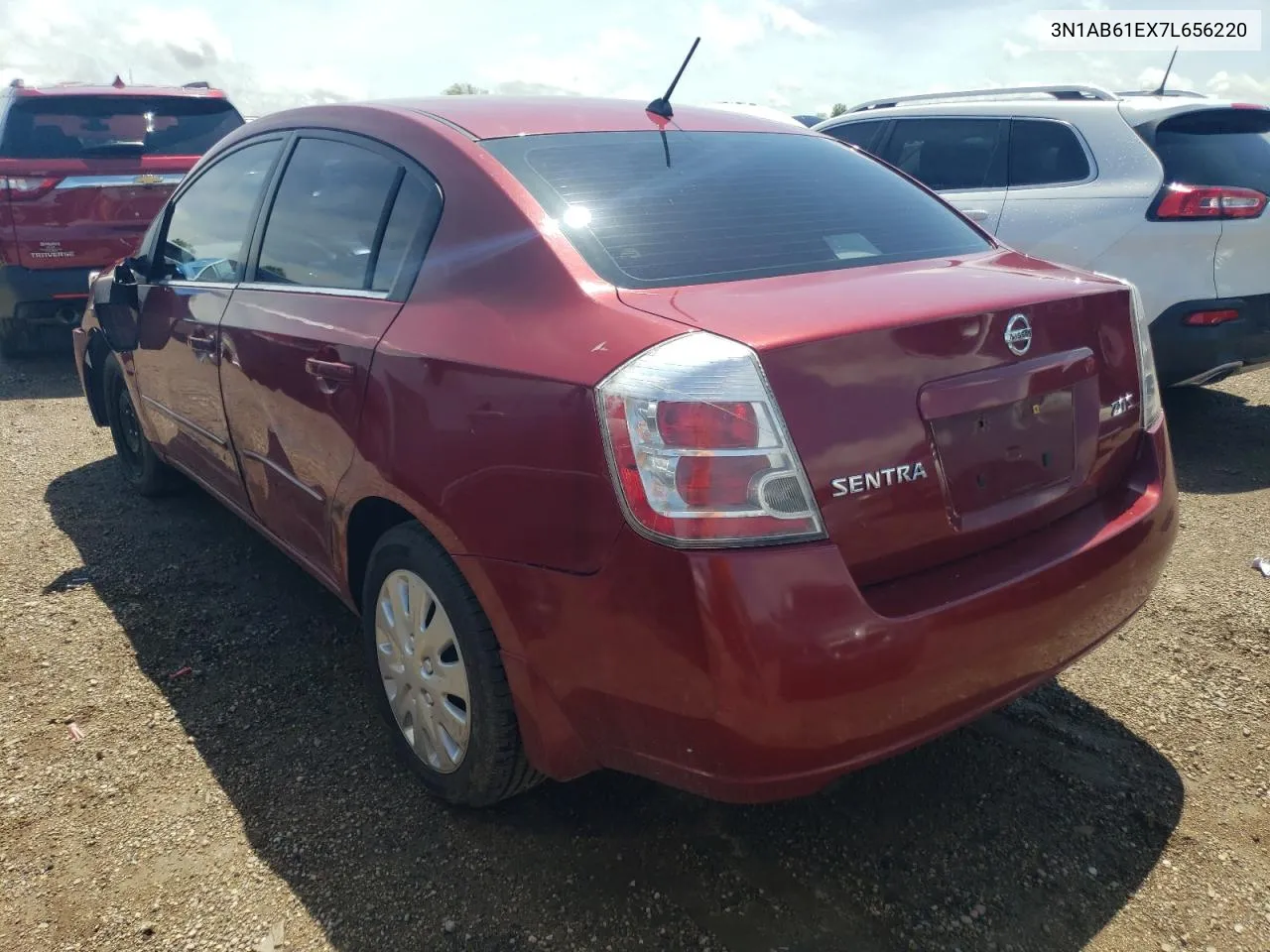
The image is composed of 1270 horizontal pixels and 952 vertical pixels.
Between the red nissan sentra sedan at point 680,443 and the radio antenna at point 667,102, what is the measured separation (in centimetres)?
6

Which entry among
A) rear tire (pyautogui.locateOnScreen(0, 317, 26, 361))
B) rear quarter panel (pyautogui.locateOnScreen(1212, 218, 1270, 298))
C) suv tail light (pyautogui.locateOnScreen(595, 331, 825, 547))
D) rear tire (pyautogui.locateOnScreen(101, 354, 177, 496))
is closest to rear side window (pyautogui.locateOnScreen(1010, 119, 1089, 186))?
rear quarter panel (pyautogui.locateOnScreen(1212, 218, 1270, 298))

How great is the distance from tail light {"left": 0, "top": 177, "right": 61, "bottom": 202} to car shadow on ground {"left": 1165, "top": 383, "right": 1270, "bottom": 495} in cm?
697

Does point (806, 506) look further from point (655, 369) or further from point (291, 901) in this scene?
point (291, 901)

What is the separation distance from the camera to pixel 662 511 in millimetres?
1722

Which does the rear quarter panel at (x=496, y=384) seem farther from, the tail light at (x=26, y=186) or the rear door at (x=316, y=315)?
the tail light at (x=26, y=186)

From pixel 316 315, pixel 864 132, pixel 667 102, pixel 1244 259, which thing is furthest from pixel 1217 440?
pixel 316 315

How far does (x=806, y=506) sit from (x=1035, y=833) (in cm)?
112

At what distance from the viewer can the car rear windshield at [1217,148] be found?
15.5 ft

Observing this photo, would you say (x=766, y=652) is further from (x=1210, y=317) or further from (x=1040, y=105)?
(x=1040, y=105)

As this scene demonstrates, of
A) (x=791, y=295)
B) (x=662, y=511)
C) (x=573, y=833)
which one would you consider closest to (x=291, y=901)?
(x=573, y=833)

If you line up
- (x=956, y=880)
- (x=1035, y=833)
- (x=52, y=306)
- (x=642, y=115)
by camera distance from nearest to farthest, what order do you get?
1. (x=956, y=880)
2. (x=1035, y=833)
3. (x=642, y=115)
4. (x=52, y=306)

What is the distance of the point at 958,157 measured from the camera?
5789 millimetres

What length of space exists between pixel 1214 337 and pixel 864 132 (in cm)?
269

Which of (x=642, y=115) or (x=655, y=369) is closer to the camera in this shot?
(x=655, y=369)
